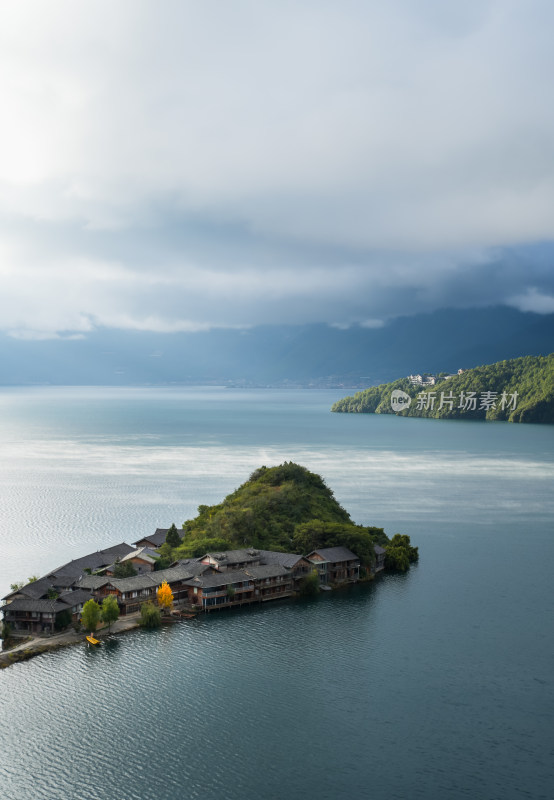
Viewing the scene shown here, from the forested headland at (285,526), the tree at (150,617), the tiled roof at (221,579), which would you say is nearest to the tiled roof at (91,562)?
the forested headland at (285,526)

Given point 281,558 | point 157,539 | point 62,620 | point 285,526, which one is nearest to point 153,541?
point 157,539

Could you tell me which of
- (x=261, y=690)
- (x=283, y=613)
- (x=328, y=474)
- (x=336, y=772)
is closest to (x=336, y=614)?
(x=283, y=613)

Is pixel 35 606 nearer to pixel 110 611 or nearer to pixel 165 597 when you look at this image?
pixel 110 611

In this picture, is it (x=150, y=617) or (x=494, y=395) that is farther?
(x=494, y=395)

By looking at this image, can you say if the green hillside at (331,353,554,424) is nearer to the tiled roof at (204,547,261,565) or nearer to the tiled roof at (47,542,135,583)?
the tiled roof at (204,547,261,565)

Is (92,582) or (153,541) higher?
(153,541)

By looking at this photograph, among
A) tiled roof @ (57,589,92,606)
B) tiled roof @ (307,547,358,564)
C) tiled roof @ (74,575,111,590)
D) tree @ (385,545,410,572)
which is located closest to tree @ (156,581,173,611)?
tiled roof @ (74,575,111,590)
